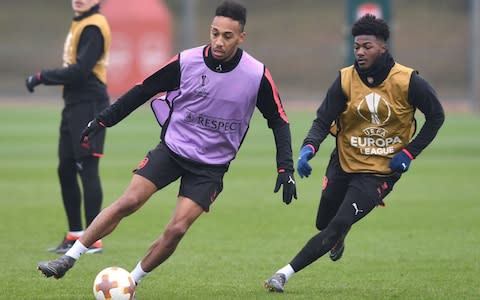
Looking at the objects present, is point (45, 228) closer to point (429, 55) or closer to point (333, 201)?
point (333, 201)

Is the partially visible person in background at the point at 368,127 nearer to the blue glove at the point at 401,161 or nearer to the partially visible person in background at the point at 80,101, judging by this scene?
the blue glove at the point at 401,161

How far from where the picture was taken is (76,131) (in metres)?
11.0

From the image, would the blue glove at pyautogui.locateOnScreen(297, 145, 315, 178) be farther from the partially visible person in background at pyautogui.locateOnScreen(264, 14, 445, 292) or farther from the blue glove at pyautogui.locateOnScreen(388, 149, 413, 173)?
the blue glove at pyautogui.locateOnScreen(388, 149, 413, 173)

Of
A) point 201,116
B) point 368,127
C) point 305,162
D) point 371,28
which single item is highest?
point 371,28

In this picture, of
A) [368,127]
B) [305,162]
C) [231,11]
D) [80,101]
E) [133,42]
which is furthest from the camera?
[133,42]

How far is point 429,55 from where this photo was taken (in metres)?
45.4

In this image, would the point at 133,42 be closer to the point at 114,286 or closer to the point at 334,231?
the point at 334,231

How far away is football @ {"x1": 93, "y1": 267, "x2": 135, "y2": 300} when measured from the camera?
26.0ft

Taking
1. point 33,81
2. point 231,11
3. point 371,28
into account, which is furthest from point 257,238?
point 231,11

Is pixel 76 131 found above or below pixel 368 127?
below

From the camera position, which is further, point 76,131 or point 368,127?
point 76,131

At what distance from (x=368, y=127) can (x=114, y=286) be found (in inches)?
94.2

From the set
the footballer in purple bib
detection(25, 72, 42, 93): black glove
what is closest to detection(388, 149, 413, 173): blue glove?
the footballer in purple bib

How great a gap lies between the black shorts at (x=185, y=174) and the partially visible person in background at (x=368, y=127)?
683 millimetres
